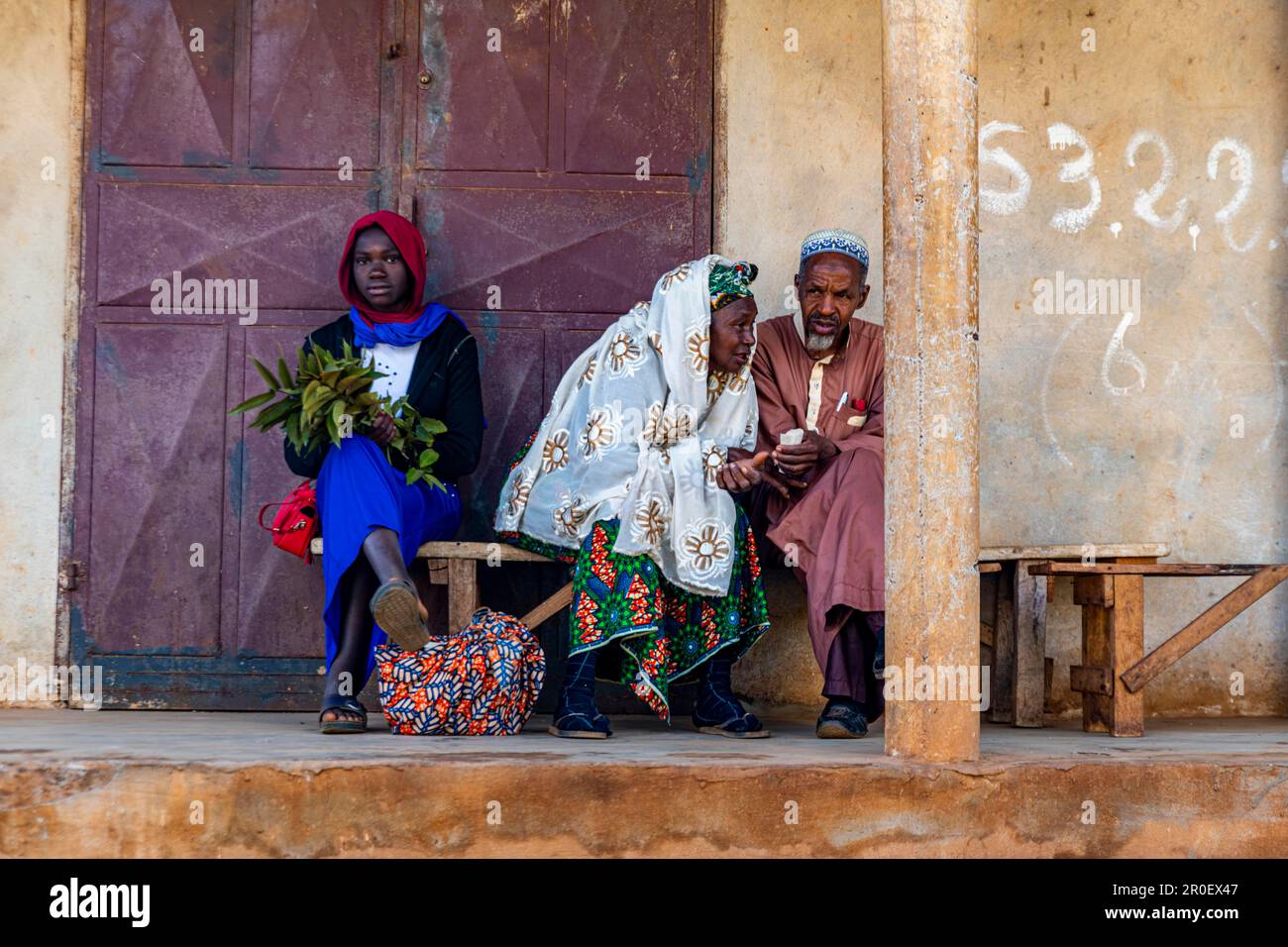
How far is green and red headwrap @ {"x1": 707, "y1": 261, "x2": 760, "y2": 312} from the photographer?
5.28 meters

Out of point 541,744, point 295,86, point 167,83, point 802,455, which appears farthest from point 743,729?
point 167,83

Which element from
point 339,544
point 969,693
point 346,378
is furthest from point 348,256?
point 969,693

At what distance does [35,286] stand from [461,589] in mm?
2022

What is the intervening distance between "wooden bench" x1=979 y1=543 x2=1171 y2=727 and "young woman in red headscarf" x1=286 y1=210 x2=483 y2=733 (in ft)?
6.14

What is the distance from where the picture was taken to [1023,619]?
5.49 metres

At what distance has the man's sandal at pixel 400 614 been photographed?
15.3ft

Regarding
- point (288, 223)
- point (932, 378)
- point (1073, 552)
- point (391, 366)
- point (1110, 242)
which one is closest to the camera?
point (932, 378)

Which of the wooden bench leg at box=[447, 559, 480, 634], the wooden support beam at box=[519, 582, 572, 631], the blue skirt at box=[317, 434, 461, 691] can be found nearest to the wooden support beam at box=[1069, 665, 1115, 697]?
the wooden support beam at box=[519, 582, 572, 631]

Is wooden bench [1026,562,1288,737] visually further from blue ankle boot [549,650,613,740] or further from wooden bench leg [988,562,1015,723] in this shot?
blue ankle boot [549,650,613,740]

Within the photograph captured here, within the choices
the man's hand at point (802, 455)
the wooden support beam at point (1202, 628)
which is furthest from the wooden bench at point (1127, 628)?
the man's hand at point (802, 455)

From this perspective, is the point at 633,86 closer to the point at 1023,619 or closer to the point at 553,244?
the point at 553,244

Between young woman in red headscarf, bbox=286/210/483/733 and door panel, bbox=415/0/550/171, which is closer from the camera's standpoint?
young woman in red headscarf, bbox=286/210/483/733

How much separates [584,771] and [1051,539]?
105 inches

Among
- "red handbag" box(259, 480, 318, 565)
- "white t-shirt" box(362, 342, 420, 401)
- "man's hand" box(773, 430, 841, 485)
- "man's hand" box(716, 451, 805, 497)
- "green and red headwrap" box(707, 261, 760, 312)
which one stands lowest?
"red handbag" box(259, 480, 318, 565)
